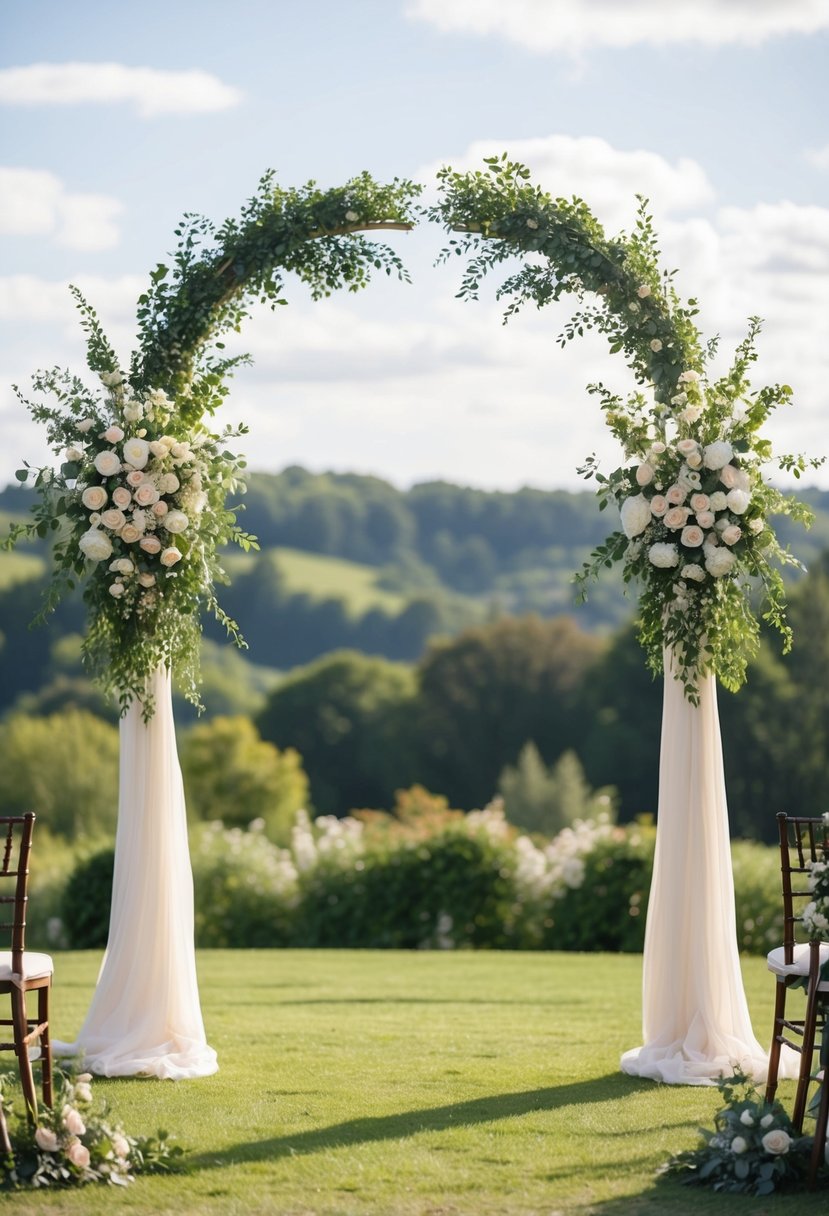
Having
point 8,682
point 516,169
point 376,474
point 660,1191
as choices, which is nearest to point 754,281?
point 516,169

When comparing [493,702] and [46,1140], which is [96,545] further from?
[493,702]

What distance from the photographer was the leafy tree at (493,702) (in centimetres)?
3962

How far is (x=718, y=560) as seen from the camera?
18.9 ft

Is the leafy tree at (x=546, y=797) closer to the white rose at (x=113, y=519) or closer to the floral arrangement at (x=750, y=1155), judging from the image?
the white rose at (x=113, y=519)

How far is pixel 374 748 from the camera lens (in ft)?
138

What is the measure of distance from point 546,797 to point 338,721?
444 inches

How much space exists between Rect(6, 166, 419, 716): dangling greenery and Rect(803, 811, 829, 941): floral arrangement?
2.74 m

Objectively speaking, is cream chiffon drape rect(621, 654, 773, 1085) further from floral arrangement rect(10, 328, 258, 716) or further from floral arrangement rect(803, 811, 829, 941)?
floral arrangement rect(10, 328, 258, 716)

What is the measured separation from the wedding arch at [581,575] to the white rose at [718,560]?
0.01m

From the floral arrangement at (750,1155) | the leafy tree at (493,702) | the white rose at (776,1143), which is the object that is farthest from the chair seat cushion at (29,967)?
the leafy tree at (493,702)

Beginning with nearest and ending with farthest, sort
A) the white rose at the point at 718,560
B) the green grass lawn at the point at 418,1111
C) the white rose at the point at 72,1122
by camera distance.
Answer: the green grass lawn at the point at 418,1111 < the white rose at the point at 72,1122 < the white rose at the point at 718,560

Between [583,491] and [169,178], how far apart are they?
150 feet

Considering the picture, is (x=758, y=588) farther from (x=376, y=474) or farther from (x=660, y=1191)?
(x=376, y=474)

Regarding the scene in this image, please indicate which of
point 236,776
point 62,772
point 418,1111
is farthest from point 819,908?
point 236,776
